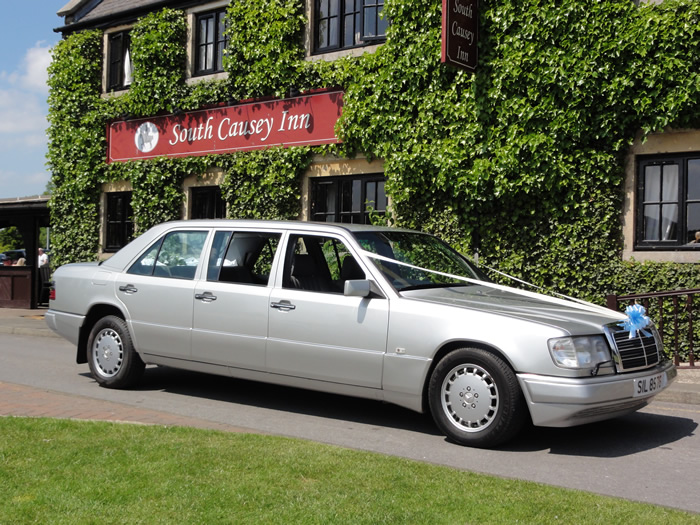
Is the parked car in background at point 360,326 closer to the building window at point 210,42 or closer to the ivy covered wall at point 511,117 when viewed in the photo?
the ivy covered wall at point 511,117

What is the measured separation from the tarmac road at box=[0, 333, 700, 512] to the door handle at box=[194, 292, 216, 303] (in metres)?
1.04

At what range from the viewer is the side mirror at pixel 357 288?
21.9 feet

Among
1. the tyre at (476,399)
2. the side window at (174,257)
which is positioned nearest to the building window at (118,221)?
the side window at (174,257)

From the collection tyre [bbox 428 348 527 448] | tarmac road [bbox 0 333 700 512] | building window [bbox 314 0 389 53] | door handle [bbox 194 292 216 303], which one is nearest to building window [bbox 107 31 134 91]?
building window [bbox 314 0 389 53]

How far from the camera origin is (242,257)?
7.97 metres

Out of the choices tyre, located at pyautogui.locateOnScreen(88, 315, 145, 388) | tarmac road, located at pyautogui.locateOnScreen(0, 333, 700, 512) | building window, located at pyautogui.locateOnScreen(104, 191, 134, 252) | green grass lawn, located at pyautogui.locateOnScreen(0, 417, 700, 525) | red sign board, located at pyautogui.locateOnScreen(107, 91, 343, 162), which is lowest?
tarmac road, located at pyautogui.locateOnScreen(0, 333, 700, 512)

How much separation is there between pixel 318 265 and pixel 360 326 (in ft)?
3.87

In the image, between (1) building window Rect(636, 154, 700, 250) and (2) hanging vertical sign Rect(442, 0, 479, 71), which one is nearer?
(1) building window Rect(636, 154, 700, 250)

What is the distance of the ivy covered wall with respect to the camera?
37.9 ft

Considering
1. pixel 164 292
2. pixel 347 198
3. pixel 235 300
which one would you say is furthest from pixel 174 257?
pixel 347 198

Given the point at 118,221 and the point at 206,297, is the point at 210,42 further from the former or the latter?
the point at 206,297

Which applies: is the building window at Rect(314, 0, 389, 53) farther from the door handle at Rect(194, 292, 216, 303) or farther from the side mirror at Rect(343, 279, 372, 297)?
the side mirror at Rect(343, 279, 372, 297)

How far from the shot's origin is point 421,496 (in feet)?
15.0

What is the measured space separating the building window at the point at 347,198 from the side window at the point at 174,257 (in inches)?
264
